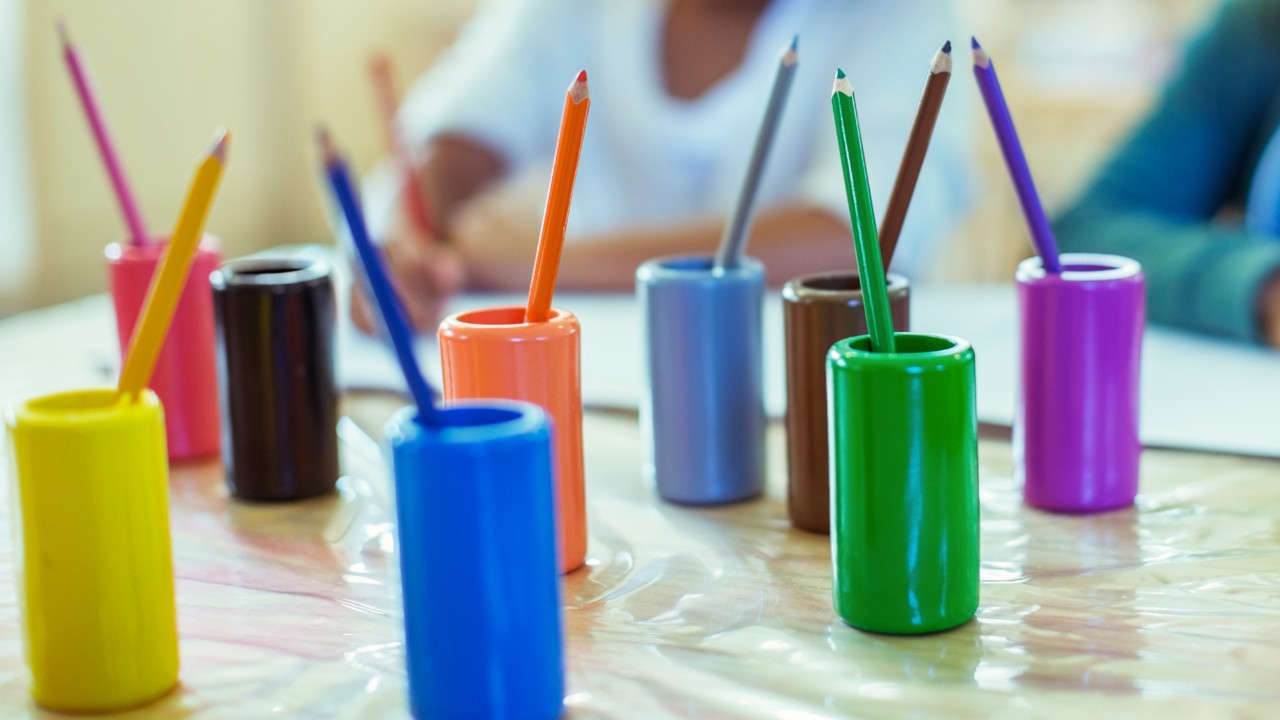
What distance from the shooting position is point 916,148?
526 millimetres

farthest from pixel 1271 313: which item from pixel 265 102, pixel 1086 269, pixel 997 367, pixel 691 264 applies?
pixel 265 102

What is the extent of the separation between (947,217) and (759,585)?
37.3 inches

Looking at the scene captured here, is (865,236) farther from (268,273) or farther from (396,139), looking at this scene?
(396,139)

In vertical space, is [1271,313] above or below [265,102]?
below

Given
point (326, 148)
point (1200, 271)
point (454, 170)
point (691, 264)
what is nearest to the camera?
point (326, 148)

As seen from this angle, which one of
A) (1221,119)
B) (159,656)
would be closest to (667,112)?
(1221,119)

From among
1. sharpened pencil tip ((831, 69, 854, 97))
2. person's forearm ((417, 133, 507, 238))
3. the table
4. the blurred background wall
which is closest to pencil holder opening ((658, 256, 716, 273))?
the table

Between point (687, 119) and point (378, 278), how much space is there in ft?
3.92

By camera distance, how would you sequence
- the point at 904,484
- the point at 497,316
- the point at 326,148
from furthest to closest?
the point at 497,316 → the point at 904,484 → the point at 326,148

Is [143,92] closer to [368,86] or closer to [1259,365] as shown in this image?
[368,86]

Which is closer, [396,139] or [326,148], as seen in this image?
[326,148]

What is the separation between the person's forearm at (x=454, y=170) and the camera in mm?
1493

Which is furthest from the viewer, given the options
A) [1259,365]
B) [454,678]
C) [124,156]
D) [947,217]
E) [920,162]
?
[124,156]

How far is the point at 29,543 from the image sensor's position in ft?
1.47
